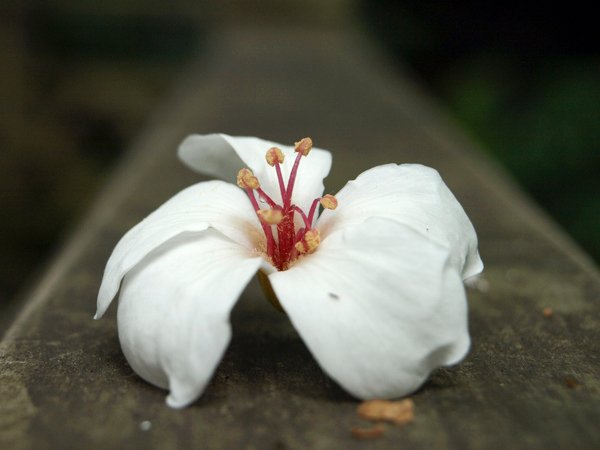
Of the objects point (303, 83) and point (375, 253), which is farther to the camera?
point (303, 83)

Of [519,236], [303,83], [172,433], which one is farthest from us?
[303,83]

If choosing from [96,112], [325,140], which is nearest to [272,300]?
[325,140]

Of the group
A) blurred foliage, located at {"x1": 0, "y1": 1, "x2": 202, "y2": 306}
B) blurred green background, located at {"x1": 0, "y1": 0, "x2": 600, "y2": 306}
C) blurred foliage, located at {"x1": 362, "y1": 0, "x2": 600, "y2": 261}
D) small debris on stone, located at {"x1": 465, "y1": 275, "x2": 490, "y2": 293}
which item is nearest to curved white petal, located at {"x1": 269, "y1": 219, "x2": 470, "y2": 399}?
small debris on stone, located at {"x1": 465, "y1": 275, "x2": 490, "y2": 293}

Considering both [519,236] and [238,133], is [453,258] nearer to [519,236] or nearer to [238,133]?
[519,236]

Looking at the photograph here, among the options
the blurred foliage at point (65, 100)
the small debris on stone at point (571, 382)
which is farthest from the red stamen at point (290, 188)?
the blurred foliage at point (65, 100)

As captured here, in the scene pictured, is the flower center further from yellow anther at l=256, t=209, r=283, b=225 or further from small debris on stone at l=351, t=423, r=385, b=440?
small debris on stone at l=351, t=423, r=385, b=440

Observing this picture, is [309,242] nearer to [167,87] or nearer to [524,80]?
[524,80]
